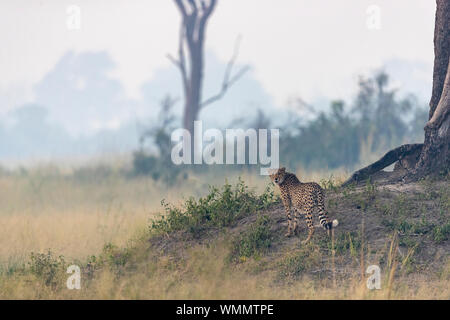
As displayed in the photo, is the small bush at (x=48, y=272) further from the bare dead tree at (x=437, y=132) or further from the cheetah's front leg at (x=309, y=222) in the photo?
the bare dead tree at (x=437, y=132)

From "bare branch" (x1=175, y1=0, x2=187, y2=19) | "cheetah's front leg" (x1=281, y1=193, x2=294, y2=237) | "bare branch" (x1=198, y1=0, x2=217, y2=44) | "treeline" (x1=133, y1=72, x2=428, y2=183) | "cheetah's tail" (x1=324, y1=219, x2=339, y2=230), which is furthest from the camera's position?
"bare branch" (x1=175, y1=0, x2=187, y2=19)

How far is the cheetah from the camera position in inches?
372

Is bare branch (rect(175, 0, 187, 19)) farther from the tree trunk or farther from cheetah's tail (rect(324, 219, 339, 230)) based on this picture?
cheetah's tail (rect(324, 219, 339, 230))

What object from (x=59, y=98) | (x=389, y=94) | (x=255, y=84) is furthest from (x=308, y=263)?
(x=255, y=84)

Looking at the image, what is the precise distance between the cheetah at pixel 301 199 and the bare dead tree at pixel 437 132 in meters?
1.58

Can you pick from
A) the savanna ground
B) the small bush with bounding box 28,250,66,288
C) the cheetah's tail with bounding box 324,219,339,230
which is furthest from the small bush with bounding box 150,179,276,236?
the small bush with bounding box 28,250,66,288

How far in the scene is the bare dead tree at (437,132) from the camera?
10938mm

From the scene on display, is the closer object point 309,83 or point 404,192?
point 404,192

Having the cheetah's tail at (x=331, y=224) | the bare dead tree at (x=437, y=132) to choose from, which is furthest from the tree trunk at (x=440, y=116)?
the cheetah's tail at (x=331, y=224)

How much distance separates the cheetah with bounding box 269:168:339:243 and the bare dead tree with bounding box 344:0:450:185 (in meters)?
1.58

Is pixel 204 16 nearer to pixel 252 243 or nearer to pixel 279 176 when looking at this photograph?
pixel 279 176

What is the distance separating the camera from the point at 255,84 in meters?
119

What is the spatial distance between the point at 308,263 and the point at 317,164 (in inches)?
540
